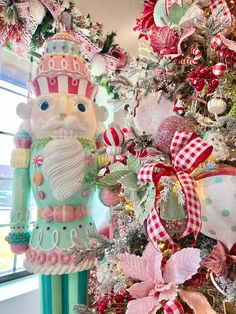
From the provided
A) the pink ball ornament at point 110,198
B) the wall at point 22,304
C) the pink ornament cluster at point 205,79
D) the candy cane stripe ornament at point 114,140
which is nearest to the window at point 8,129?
the wall at point 22,304

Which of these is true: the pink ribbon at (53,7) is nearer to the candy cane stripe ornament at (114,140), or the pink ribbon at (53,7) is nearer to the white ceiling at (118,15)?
the white ceiling at (118,15)

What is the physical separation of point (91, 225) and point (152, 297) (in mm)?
507

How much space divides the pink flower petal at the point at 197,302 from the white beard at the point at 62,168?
512mm

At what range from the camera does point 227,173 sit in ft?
1.94

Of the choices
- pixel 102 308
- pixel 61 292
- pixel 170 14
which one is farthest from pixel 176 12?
pixel 61 292

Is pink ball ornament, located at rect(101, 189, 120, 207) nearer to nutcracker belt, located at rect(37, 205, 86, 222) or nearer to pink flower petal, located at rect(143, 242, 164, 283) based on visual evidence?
nutcracker belt, located at rect(37, 205, 86, 222)

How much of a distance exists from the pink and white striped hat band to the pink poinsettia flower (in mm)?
653

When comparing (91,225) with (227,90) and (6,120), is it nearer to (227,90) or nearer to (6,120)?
(227,90)

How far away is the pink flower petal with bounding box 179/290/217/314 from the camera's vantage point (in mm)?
551

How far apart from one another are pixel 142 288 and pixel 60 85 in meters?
0.72

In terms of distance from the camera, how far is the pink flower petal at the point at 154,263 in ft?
1.89

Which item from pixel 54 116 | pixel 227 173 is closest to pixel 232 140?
pixel 227 173

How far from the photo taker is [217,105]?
2.12 ft

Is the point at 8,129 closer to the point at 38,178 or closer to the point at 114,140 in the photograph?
the point at 38,178
